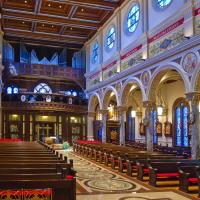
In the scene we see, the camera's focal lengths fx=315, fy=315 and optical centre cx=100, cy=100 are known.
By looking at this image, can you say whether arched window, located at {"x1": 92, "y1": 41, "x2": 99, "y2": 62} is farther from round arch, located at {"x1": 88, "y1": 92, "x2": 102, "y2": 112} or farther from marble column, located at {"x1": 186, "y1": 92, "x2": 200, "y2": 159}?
marble column, located at {"x1": 186, "y1": 92, "x2": 200, "y2": 159}

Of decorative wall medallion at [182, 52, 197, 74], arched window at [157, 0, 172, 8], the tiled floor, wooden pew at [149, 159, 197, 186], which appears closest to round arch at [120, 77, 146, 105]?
arched window at [157, 0, 172, 8]

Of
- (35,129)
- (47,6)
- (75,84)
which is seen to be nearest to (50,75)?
(75,84)

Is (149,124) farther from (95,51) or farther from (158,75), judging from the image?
(95,51)

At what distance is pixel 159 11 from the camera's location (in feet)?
52.7

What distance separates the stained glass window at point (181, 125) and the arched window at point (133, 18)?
21.1 feet

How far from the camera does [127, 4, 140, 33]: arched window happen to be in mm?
18903

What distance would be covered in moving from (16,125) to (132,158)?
17.8m

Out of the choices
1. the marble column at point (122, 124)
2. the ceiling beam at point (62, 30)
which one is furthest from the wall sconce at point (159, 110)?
the ceiling beam at point (62, 30)

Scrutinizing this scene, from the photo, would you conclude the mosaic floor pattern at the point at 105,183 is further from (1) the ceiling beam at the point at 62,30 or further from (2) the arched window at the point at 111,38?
(1) the ceiling beam at the point at 62,30

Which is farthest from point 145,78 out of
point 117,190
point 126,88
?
point 117,190

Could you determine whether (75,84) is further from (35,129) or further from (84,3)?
(84,3)

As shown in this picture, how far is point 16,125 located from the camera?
87.8 feet

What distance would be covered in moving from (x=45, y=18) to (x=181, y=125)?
496 inches

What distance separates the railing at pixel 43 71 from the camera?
87.6 feet
